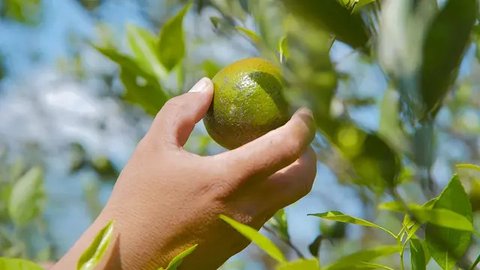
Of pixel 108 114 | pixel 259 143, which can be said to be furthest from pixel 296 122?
pixel 108 114

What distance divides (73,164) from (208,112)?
4.15 ft

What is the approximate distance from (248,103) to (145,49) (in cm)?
27

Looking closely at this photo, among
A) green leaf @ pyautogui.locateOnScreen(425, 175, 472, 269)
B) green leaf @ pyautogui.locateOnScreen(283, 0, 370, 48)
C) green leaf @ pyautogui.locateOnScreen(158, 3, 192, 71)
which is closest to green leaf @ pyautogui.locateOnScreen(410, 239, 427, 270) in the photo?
green leaf @ pyautogui.locateOnScreen(425, 175, 472, 269)

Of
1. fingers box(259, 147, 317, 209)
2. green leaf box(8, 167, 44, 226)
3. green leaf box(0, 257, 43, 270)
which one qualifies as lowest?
green leaf box(8, 167, 44, 226)

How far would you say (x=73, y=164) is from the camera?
209cm

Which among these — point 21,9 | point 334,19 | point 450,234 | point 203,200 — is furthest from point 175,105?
point 21,9

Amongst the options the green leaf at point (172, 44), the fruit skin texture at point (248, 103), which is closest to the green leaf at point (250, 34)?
the fruit skin texture at point (248, 103)

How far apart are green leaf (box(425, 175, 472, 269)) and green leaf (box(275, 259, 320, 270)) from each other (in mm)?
95

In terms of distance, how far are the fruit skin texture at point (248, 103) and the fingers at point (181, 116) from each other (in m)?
0.01

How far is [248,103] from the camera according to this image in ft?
2.69

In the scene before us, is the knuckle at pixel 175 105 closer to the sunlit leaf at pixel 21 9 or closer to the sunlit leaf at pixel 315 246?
the sunlit leaf at pixel 315 246

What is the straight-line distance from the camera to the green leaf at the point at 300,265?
1.65 feet

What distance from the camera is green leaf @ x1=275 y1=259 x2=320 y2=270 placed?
1.65 ft

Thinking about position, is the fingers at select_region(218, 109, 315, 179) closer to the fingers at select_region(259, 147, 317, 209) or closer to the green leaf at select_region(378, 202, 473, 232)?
the fingers at select_region(259, 147, 317, 209)
